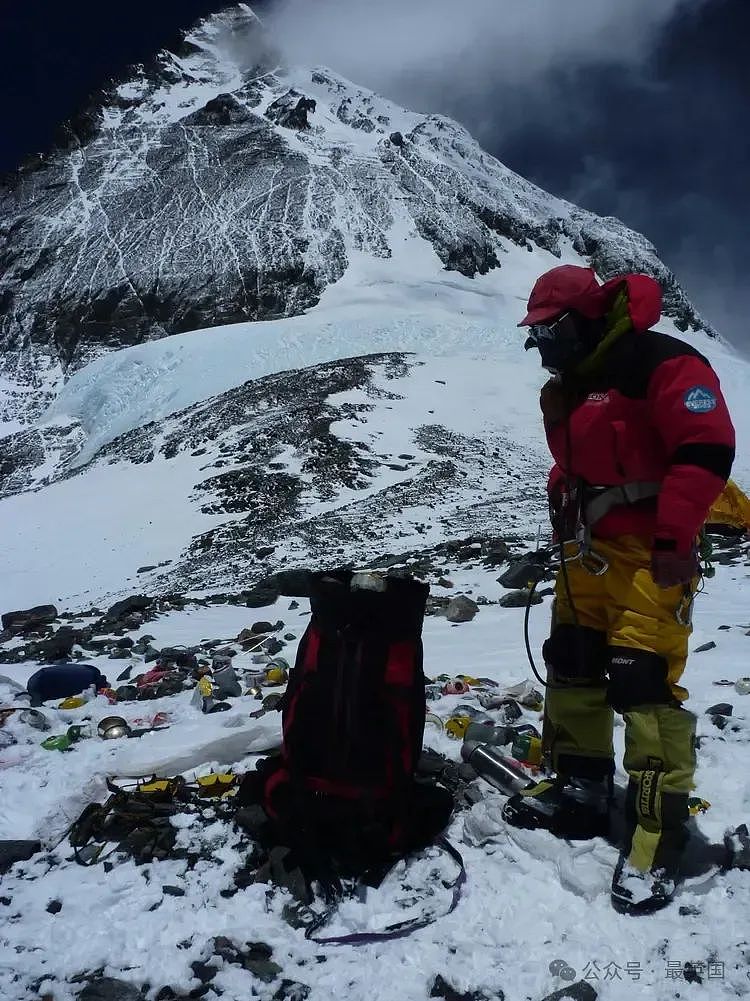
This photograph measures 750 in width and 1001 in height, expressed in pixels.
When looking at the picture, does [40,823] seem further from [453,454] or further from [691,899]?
[453,454]

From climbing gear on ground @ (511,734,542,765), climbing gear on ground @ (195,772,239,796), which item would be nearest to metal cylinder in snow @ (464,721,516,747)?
climbing gear on ground @ (511,734,542,765)

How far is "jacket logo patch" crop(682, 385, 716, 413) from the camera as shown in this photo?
7.50 feet

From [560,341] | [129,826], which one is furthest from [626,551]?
[129,826]

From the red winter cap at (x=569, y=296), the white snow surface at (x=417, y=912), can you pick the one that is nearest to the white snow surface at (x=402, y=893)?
the white snow surface at (x=417, y=912)

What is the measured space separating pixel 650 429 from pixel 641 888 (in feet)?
5.31

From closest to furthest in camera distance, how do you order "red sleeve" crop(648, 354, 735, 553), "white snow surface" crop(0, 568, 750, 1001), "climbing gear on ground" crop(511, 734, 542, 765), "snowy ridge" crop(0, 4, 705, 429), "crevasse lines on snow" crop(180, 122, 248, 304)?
"white snow surface" crop(0, 568, 750, 1001), "red sleeve" crop(648, 354, 735, 553), "climbing gear on ground" crop(511, 734, 542, 765), "snowy ridge" crop(0, 4, 705, 429), "crevasse lines on snow" crop(180, 122, 248, 304)

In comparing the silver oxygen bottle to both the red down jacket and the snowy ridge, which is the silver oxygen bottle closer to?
the red down jacket

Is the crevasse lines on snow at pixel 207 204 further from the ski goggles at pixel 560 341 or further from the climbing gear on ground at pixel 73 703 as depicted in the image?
the ski goggles at pixel 560 341

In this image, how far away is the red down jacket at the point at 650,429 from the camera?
2273mm

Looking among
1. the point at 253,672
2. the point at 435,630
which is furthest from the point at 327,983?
the point at 435,630

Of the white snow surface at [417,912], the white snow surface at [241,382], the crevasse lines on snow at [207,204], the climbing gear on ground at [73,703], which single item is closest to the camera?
the white snow surface at [417,912]

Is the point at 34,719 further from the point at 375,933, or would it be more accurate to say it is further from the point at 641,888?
the point at 641,888

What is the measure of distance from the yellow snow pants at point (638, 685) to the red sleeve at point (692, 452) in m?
0.27

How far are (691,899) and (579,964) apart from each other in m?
0.50
